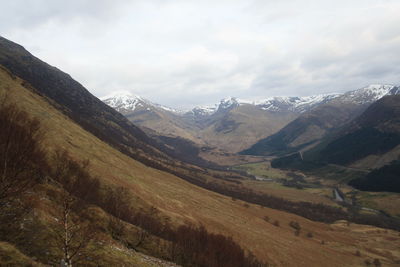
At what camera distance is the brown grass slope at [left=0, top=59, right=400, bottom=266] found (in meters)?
85.9

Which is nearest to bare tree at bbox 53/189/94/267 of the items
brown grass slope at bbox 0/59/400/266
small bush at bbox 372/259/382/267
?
brown grass slope at bbox 0/59/400/266

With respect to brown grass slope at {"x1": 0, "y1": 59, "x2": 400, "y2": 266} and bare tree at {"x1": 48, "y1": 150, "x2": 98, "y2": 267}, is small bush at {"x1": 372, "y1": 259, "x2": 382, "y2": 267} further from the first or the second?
bare tree at {"x1": 48, "y1": 150, "x2": 98, "y2": 267}

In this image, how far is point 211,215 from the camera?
103812mm

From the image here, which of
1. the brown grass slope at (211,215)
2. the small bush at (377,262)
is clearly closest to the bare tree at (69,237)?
the brown grass slope at (211,215)

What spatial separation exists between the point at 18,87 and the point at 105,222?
9953 centimetres

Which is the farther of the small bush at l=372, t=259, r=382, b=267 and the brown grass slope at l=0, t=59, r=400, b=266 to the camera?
the small bush at l=372, t=259, r=382, b=267

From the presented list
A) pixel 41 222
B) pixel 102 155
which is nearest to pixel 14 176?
pixel 41 222

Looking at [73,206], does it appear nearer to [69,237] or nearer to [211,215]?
[69,237]

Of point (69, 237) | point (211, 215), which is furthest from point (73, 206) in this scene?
point (211, 215)

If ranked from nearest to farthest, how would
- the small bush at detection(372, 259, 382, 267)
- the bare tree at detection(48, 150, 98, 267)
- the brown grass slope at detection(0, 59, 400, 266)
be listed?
1. the bare tree at detection(48, 150, 98, 267)
2. the brown grass slope at detection(0, 59, 400, 266)
3. the small bush at detection(372, 259, 382, 267)

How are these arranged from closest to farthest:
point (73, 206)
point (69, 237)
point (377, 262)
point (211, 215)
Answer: point (69, 237)
point (73, 206)
point (211, 215)
point (377, 262)

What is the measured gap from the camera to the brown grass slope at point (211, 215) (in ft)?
282

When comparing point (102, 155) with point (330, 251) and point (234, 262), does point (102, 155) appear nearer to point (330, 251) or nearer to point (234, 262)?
point (234, 262)

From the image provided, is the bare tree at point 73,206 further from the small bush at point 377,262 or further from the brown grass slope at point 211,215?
the small bush at point 377,262
